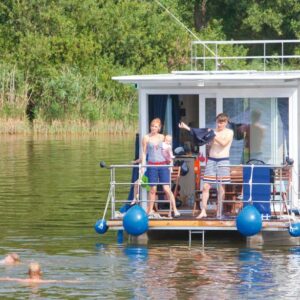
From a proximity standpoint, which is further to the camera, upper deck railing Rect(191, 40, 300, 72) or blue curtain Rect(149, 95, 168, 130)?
upper deck railing Rect(191, 40, 300, 72)

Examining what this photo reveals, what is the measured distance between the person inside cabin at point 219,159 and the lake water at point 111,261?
94 cm

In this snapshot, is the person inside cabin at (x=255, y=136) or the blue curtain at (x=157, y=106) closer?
the person inside cabin at (x=255, y=136)

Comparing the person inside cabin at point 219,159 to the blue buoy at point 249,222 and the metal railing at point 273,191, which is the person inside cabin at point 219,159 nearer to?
the metal railing at point 273,191

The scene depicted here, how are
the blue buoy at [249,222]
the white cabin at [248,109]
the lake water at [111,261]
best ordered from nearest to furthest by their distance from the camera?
the lake water at [111,261], the blue buoy at [249,222], the white cabin at [248,109]

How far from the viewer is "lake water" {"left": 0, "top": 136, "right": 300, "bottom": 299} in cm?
1628

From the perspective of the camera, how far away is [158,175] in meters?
19.8

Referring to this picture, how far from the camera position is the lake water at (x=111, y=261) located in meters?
16.3

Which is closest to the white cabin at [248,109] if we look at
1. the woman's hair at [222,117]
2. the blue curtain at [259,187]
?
the blue curtain at [259,187]

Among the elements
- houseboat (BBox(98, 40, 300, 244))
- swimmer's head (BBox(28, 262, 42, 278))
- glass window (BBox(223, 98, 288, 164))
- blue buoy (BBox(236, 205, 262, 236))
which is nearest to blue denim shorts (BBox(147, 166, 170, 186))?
houseboat (BBox(98, 40, 300, 244))

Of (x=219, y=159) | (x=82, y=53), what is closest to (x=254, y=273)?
(x=219, y=159)

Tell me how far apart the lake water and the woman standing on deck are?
864mm

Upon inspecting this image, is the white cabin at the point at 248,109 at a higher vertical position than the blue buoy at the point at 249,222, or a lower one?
higher

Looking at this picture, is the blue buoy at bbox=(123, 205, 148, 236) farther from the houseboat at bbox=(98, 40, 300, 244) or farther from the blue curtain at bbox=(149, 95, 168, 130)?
the blue curtain at bbox=(149, 95, 168, 130)

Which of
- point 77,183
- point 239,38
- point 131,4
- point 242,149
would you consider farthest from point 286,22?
point 242,149
